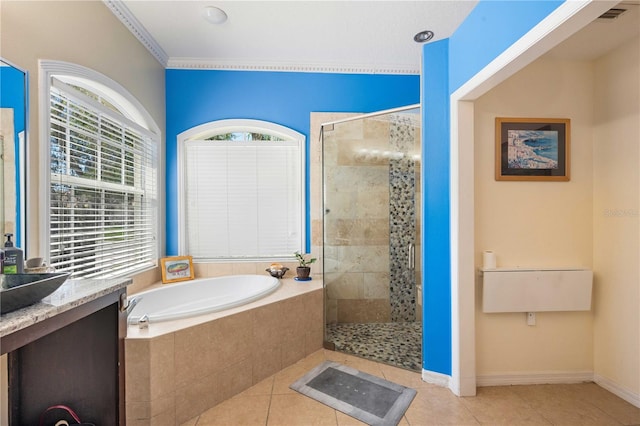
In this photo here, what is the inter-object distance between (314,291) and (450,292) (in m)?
1.11

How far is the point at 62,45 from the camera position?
Result: 167cm

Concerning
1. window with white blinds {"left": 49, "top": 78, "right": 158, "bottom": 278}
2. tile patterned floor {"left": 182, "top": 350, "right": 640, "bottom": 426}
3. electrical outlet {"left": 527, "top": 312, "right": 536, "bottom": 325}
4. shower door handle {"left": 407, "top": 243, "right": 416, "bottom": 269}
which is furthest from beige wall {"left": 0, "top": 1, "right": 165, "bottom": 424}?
electrical outlet {"left": 527, "top": 312, "right": 536, "bottom": 325}

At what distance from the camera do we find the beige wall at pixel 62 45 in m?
1.41

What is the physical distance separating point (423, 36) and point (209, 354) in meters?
3.05

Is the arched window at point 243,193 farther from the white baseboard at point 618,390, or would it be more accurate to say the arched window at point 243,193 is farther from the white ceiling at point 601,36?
the white baseboard at point 618,390

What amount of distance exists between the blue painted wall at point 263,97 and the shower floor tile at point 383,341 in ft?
3.40

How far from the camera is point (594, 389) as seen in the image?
1.97m

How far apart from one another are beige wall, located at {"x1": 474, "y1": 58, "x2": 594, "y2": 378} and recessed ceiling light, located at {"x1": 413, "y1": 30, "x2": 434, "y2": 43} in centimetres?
89

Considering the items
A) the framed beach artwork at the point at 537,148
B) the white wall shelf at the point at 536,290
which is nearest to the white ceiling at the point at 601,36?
the framed beach artwork at the point at 537,148

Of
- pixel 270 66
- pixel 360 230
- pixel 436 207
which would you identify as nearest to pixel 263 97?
pixel 270 66

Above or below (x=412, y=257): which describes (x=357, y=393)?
below

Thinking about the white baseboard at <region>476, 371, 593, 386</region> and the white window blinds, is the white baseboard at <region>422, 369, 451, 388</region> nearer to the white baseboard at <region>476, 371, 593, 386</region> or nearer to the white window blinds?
the white baseboard at <region>476, 371, 593, 386</region>

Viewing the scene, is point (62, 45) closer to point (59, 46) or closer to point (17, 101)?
point (59, 46)

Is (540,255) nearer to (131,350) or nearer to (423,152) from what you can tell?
(423,152)
